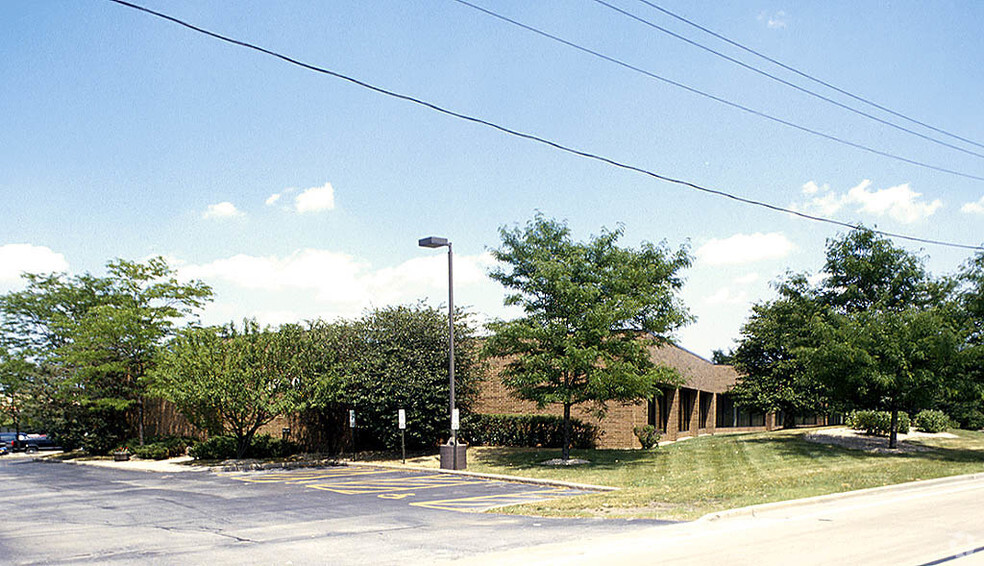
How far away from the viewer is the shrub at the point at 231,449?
31406mm

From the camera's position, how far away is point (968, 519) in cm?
1245

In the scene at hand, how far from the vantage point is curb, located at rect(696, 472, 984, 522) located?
13.3 metres

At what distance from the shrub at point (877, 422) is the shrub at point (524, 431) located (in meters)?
11.9

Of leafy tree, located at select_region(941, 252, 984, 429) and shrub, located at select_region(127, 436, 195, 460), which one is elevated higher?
leafy tree, located at select_region(941, 252, 984, 429)

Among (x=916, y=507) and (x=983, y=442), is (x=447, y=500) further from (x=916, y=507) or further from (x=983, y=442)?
(x=983, y=442)

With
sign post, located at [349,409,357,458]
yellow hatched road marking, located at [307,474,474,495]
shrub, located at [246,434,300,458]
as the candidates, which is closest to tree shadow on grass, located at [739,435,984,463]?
yellow hatched road marking, located at [307,474,474,495]

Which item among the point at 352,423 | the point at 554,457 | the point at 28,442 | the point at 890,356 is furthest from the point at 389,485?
the point at 28,442

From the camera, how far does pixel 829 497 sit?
1546 centimetres

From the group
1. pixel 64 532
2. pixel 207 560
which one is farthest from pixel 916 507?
pixel 64 532

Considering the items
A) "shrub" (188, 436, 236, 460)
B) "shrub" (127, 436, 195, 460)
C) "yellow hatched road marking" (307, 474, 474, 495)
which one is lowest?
"shrub" (127, 436, 195, 460)

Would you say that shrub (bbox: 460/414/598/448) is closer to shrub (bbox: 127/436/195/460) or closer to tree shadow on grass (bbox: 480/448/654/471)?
tree shadow on grass (bbox: 480/448/654/471)

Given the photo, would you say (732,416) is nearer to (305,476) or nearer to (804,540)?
(305,476)

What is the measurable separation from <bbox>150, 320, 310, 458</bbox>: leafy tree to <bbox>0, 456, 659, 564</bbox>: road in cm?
451

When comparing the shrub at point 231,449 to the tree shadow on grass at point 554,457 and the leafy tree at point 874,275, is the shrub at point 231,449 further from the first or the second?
the leafy tree at point 874,275
